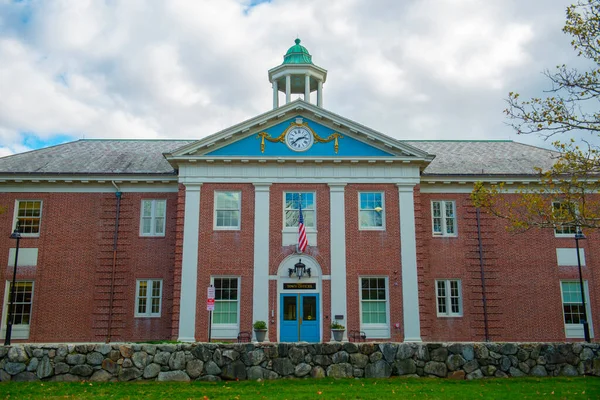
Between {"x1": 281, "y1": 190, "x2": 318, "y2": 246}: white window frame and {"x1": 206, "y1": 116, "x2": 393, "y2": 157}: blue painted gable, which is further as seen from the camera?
{"x1": 206, "y1": 116, "x2": 393, "y2": 157}: blue painted gable

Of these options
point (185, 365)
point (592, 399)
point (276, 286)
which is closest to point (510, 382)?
point (592, 399)

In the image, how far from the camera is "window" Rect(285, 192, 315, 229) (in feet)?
80.7

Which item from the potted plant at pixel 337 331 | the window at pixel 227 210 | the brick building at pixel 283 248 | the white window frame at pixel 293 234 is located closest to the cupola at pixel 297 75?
the brick building at pixel 283 248

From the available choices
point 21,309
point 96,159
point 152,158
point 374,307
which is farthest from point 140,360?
point 96,159

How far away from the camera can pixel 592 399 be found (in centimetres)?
1222

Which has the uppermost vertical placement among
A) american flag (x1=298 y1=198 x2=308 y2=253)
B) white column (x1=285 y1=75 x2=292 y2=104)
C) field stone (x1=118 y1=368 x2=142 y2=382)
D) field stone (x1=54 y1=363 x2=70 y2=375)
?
white column (x1=285 y1=75 x2=292 y2=104)

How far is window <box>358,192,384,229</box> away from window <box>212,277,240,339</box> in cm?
613

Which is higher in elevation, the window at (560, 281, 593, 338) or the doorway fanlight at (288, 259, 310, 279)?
the doorway fanlight at (288, 259, 310, 279)

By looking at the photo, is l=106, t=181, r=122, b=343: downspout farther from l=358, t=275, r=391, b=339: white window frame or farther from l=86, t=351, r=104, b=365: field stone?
l=358, t=275, r=391, b=339: white window frame

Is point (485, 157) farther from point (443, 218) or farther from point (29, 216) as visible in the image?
point (29, 216)

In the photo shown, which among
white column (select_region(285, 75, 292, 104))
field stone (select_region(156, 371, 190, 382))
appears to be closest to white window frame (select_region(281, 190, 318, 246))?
white column (select_region(285, 75, 292, 104))

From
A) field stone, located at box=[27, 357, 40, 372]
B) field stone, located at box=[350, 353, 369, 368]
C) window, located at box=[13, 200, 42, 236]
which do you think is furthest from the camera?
window, located at box=[13, 200, 42, 236]

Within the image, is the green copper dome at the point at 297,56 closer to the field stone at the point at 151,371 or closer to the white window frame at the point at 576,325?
the white window frame at the point at 576,325

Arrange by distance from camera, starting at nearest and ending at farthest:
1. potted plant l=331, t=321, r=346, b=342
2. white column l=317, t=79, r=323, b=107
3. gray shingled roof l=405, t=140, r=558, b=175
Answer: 1. potted plant l=331, t=321, r=346, b=342
2. gray shingled roof l=405, t=140, r=558, b=175
3. white column l=317, t=79, r=323, b=107
